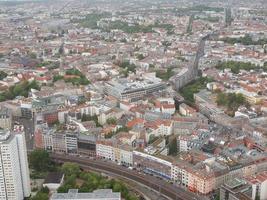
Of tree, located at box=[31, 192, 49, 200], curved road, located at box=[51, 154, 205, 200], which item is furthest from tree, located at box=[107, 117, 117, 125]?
tree, located at box=[31, 192, 49, 200]

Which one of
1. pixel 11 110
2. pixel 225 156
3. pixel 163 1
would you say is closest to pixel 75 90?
pixel 11 110

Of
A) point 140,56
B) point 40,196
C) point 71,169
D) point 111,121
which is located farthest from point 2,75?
point 40,196

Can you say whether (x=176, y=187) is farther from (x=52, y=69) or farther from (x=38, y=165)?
(x=52, y=69)

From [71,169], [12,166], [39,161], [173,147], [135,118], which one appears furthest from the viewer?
[135,118]

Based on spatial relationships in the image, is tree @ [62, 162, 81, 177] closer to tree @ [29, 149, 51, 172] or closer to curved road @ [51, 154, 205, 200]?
curved road @ [51, 154, 205, 200]

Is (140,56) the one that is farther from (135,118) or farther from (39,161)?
(39,161)

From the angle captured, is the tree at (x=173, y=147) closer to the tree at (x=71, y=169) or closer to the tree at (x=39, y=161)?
the tree at (x=71, y=169)
